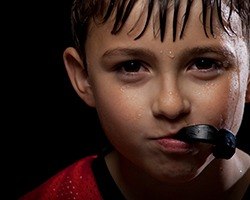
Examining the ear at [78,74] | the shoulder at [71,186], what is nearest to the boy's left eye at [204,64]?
the ear at [78,74]

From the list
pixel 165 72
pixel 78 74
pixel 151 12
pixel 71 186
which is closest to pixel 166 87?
pixel 165 72

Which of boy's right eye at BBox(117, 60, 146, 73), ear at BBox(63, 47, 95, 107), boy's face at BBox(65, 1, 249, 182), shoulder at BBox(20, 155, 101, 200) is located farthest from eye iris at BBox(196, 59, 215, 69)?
shoulder at BBox(20, 155, 101, 200)

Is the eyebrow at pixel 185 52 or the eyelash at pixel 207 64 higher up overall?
the eyebrow at pixel 185 52

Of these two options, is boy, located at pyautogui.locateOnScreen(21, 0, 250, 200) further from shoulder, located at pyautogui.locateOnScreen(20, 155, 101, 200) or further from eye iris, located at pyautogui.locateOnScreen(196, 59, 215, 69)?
shoulder, located at pyautogui.locateOnScreen(20, 155, 101, 200)

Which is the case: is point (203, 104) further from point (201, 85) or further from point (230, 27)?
point (230, 27)

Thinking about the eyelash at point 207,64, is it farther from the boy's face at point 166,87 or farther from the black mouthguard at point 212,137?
the black mouthguard at point 212,137

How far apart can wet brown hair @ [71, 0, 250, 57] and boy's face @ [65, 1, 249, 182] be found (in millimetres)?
11

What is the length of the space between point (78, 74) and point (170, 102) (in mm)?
307

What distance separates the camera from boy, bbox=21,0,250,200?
124cm

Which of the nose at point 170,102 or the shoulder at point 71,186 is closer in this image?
the nose at point 170,102

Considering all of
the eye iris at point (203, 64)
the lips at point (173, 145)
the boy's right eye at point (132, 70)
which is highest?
the eye iris at point (203, 64)

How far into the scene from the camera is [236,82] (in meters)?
1.31

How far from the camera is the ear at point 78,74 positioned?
145 centimetres

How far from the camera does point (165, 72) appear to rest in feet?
4.07
